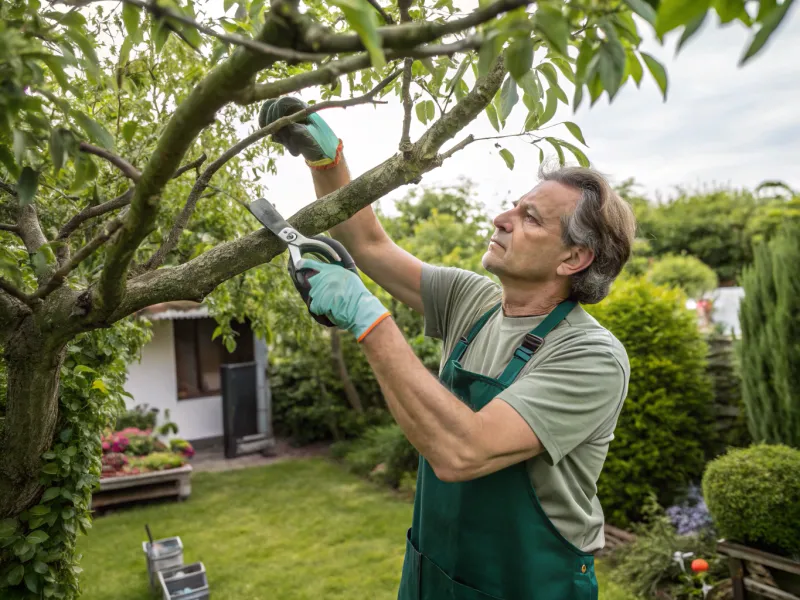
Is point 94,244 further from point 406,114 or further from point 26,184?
point 406,114

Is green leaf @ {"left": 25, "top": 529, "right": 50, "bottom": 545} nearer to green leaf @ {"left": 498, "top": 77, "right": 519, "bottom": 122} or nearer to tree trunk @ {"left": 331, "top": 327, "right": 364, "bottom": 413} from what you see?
green leaf @ {"left": 498, "top": 77, "right": 519, "bottom": 122}

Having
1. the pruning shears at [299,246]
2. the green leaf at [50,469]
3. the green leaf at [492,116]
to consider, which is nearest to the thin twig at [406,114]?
the green leaf at [492,116]

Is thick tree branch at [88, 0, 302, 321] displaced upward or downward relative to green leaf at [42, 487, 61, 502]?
upward

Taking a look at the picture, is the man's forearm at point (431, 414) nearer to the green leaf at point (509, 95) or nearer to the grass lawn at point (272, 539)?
the green leaf at point (509, 95)

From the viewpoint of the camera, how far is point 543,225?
2.03 meters

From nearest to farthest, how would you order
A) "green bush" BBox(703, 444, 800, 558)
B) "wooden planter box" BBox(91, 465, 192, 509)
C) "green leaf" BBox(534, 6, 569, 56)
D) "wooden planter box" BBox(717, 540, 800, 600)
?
"green leaf" BBox(534, 6, 569, 56) → "wooden planter box" BBox(717, 540, 800, 600) → "green bush" BBox(703, 444, 800, 558) → "wooden planter box" BBox(91, 465, 192, 509)

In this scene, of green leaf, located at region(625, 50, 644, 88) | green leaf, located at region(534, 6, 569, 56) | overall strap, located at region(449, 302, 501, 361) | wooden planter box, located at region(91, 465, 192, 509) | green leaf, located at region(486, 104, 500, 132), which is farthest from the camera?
wooden planter box, located at region(91, 465, 192, 509)

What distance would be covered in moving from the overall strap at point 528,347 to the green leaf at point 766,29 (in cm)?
122

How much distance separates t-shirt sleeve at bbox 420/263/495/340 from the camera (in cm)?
236

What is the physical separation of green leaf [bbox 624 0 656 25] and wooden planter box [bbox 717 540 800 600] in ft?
13.3

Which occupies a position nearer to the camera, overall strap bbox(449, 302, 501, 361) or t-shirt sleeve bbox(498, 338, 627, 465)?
t-shirt sleeve bbox(498, 338, 627, 465)

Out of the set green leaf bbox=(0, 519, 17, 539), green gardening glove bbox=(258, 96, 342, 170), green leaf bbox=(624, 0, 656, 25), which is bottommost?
green leaf bbox=(0, 519, 17, 539)

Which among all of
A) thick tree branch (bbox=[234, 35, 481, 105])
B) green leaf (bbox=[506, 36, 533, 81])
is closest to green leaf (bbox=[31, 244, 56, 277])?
thick tree branch (bbox=[234, 35, 481, 105])

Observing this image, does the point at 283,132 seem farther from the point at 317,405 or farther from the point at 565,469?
the point at 317,405
